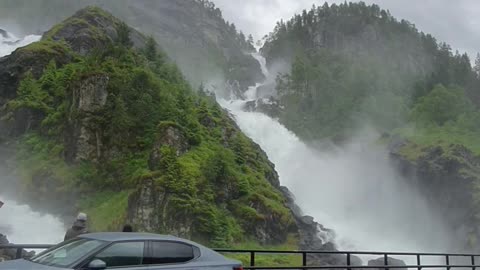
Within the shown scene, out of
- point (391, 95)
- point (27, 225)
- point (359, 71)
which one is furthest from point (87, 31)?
point (359, 71)

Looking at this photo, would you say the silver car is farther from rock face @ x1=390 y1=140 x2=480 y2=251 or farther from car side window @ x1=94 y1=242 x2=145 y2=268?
rock face @ x1=390 y1=140 x2=480 y2=251

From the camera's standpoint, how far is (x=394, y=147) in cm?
6575

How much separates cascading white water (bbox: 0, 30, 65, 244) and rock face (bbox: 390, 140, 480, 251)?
37409 millimetres

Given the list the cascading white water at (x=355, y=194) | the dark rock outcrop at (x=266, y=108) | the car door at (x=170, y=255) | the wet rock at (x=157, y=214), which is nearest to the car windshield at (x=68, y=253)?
the car door at (x=170, y=255)

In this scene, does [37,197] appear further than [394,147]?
No

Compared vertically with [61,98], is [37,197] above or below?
below

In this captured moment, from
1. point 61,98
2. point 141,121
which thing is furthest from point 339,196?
point 61,98

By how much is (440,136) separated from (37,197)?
50547 mm

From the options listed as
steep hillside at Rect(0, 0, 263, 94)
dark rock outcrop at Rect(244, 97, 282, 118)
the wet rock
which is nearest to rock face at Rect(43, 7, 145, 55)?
the wet rock

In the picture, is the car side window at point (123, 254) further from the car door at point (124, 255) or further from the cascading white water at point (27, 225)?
the cascading white water at point (27, 225)

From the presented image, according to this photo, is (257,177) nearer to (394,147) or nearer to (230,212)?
(230,212)

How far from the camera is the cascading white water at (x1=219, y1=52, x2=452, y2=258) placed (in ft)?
169

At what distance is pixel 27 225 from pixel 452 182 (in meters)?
42.6

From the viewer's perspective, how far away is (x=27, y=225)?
115ft
